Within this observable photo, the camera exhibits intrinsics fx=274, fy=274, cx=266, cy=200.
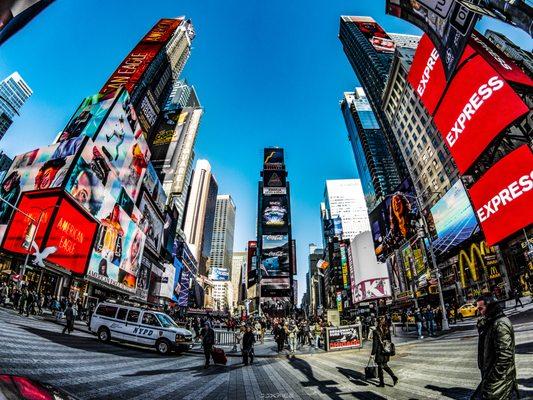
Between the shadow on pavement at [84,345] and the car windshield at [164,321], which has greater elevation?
the car windshield at [164,321]

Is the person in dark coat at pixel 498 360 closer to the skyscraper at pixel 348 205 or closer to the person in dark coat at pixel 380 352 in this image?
the person in dark coat at pixel 380 352

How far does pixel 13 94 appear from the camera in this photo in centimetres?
15612

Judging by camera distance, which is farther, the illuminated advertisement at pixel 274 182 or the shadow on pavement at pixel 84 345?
the illuminated advertisement at pixel 274 182

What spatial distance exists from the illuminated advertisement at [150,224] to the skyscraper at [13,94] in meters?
139

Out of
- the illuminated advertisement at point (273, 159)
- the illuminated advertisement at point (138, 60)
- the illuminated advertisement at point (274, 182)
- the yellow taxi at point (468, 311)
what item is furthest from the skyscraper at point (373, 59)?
the illuminated advertisement at point (138, 60)

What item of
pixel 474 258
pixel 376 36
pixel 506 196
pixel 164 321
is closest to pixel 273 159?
pixel 376 36

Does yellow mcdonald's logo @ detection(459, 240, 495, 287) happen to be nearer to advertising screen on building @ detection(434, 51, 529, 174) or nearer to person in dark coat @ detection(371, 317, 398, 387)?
advertising screen on building @ detection(434, 51, 529, 174)

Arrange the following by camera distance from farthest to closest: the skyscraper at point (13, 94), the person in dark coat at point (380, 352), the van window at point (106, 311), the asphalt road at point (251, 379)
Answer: the skyscraper at point (13, 94)
the van window at point (106, 311)
the person in dark coat at point (380, 352)
the asphalt road at point (251, 379)

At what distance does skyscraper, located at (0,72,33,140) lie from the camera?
146 m

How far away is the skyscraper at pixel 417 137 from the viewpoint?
180ft

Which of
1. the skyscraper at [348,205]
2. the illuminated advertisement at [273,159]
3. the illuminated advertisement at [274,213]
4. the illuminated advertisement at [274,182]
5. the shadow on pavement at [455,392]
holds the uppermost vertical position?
the skyscraper at [348,205]

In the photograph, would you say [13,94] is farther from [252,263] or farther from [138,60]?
[252,263]

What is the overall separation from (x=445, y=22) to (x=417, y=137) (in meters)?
65.3

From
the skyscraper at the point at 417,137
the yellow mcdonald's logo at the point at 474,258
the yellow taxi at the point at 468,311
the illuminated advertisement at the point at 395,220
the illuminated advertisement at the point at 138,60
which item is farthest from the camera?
the skyscraper at the point at 417,137
